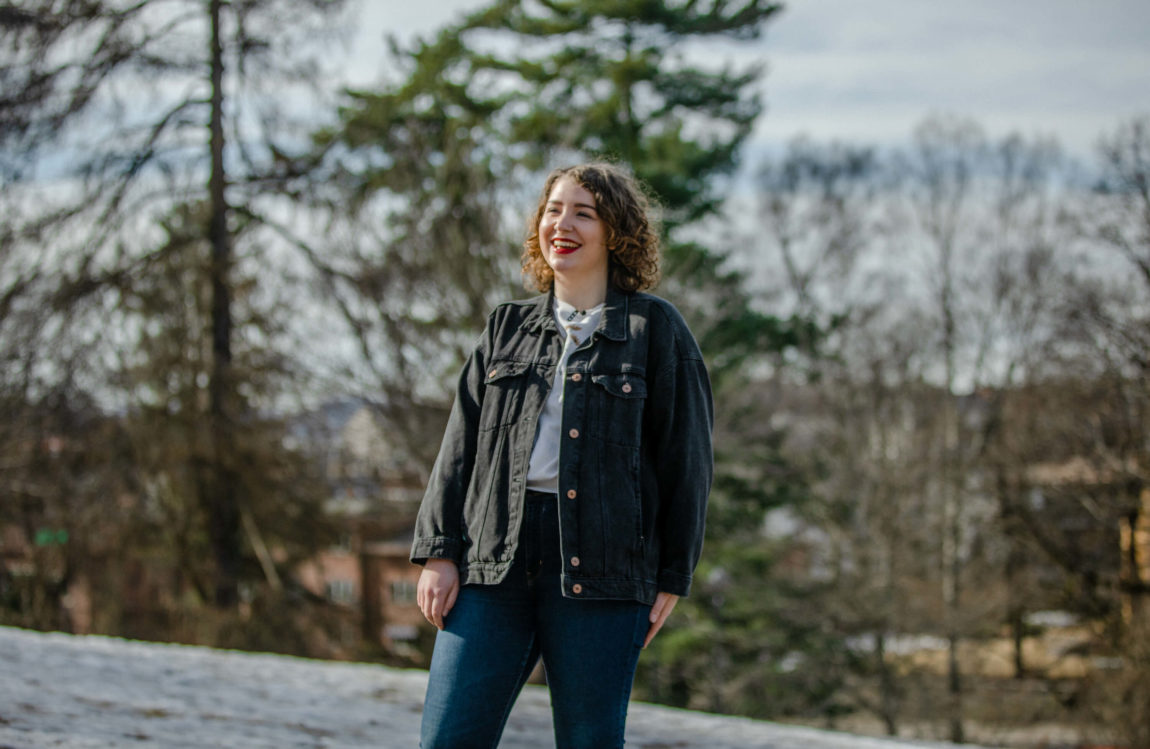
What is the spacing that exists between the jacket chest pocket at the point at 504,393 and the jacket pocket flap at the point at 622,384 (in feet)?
0.56

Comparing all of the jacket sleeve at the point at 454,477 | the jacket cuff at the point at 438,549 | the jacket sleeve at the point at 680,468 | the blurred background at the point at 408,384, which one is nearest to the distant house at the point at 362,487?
the blurred background at the point at 408,384

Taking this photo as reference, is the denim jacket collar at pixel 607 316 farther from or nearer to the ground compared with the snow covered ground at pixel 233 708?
farther from the ground

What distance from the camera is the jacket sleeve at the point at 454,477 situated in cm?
213

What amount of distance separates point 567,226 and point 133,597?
1205 centimetres

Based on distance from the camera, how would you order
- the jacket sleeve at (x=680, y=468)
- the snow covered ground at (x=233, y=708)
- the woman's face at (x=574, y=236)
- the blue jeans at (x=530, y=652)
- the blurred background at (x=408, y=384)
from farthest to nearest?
the blurred background at (x=408, y=384)
the snow covered ground at (x=233, y=708)
the woman's face at (x=574, y=236)
the jacket sleeve at (x=680, y=468)
the blue jeans at (x=530, y=652)

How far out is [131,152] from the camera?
11.8m

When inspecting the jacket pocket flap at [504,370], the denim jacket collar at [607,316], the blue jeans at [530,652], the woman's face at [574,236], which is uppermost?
the woman's face at [574,236]

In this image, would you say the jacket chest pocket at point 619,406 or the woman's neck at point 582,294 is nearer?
the jacket chest pocket at point 619,406

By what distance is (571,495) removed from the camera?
2025 mm

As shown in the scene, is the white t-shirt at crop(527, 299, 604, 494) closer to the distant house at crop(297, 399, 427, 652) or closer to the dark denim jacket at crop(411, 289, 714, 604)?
the dark denim jacket at crop(411, 289, 714, 604)

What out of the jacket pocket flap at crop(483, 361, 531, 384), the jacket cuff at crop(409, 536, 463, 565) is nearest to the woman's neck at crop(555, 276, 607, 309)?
the jacket pocket flap at crop(483, 361, 531, 384)

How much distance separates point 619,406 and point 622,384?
46 millimetres

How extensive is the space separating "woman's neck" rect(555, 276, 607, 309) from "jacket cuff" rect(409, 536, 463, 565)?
0.58m

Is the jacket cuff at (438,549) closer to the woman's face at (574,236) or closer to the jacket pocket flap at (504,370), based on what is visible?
the jacket pocket flap at (504,370)
